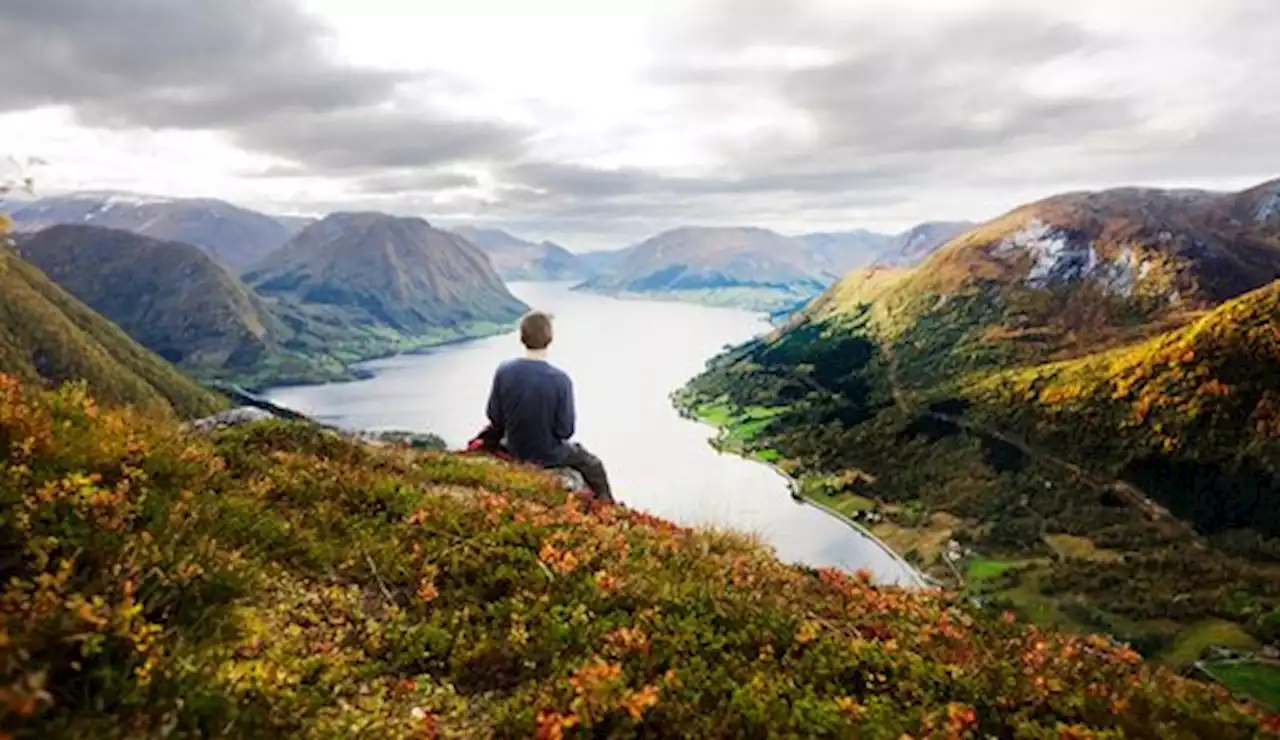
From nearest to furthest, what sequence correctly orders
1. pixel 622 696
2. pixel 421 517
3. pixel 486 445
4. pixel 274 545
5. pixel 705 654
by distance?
pixel 622 696
pixel 705 654
pixel 274 545
pixel 421 517
pixel 486 445

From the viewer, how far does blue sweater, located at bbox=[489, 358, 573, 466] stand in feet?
57.8

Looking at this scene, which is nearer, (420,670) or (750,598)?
(420,670)

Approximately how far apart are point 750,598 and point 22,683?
6.67 metres

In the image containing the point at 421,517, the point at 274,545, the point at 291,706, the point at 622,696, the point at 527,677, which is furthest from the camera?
the point at 421,517

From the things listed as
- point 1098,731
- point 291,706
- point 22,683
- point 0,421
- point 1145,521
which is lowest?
point 1145,521

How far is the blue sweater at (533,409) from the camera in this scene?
1762 cm

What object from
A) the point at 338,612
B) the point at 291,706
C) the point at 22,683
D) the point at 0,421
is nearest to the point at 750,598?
the point at 338,612

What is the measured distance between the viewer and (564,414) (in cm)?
1825

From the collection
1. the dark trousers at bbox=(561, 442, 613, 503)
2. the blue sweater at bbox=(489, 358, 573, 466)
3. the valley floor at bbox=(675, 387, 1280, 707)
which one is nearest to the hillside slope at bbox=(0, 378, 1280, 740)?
the blue sweater at bbox=(489, 358, 573, 466)

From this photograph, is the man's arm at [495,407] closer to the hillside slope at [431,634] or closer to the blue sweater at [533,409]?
the blue sweater at [533,409]

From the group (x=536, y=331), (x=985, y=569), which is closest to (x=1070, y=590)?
(x=985, y=569)

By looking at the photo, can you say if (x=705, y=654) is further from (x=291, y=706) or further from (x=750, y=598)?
(x=291, y=706)

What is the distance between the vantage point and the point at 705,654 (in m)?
8.02

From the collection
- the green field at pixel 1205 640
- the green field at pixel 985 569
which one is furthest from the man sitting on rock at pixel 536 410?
the green field at pixel 985 569
